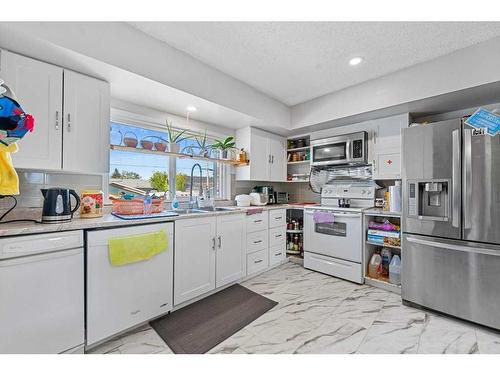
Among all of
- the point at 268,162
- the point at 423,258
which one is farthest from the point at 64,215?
the point at 423,258

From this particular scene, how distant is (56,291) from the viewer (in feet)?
4.46

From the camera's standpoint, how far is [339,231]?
9.19 ft

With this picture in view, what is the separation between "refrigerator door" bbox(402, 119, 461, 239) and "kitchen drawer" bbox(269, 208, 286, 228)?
155cm

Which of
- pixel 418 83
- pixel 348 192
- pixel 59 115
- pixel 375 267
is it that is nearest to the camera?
pixel 59 115

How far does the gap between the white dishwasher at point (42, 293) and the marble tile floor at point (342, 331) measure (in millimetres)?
330

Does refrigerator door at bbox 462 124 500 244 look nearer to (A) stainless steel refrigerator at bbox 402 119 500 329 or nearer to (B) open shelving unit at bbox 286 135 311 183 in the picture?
(A) stainless steel refrigerator at bbox 402 119 500 329

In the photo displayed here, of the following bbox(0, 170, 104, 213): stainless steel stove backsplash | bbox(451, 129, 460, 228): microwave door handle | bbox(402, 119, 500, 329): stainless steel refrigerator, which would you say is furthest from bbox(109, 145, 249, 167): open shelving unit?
bbox(451, 129, 460, 228): microwave door handle

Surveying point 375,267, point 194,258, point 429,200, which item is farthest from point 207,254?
point 429,200

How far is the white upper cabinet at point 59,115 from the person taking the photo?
151cm

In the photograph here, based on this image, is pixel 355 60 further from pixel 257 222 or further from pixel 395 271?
pixel 395 271

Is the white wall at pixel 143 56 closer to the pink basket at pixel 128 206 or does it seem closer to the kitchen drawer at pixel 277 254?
the pink basket at pixel 128 206

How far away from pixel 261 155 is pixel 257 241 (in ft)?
4.45

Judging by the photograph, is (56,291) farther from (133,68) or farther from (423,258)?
(423,258)

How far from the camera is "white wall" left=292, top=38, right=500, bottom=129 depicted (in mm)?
1908
